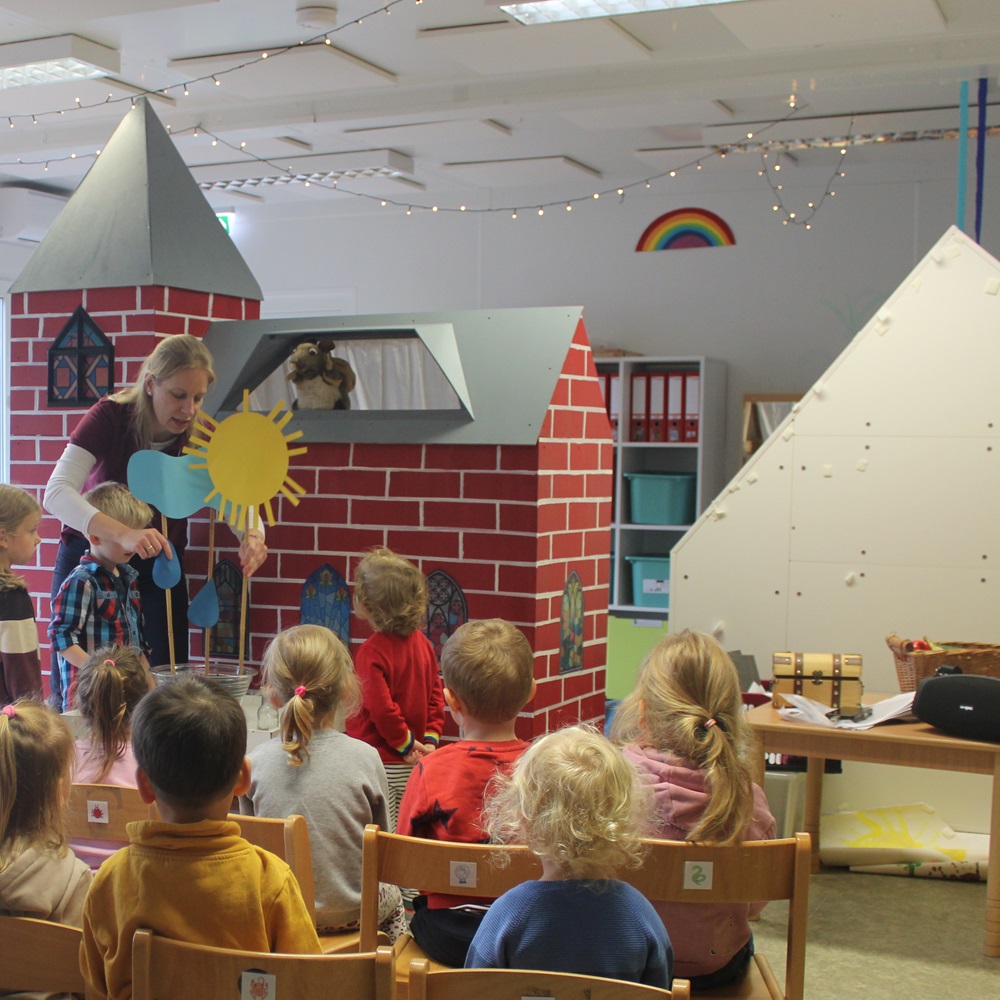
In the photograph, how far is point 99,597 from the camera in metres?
2.75

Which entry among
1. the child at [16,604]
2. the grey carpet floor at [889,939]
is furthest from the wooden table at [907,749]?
the child at [16,604]

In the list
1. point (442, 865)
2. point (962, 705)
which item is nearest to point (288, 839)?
point (442, 865)

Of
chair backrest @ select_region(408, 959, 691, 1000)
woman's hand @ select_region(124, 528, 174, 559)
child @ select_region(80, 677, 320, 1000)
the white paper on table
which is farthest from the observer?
the white paper on table

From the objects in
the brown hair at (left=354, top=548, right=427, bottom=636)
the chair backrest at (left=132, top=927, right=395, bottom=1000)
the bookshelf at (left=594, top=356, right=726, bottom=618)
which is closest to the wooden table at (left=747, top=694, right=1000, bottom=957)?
the brown hair at (left=354, top=548, right=427, bottom=636)

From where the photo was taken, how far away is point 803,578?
3.77 m

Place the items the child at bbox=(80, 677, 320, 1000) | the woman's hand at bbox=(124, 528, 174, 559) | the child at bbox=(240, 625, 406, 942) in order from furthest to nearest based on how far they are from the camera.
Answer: the woman's hand at bbox=(124, 528, 174, 559), the child at bbox=(240, 625, 406, 942), the child at bbox=(80, 677, 320, 1000)

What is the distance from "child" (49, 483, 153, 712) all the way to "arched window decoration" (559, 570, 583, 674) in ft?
3.46

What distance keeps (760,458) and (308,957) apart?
9.21ft

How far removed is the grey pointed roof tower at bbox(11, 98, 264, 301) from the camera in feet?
10.7

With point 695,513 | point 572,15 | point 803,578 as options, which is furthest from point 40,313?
point 695,513

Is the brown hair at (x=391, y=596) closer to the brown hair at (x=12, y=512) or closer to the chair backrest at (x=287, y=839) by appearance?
the brown hair at (x=12, y=512)

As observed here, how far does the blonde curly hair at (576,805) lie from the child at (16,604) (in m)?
1.49

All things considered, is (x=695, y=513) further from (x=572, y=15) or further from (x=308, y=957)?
(x=308, y=957)

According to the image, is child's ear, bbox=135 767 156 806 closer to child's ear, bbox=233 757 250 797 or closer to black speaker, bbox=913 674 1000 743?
child's ear, bbox=233 757 250 797
